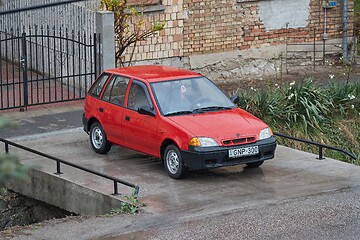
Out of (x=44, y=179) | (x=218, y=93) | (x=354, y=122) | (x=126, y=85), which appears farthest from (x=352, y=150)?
(x=44, y=179)

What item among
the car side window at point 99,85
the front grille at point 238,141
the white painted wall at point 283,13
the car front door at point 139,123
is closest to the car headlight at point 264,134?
the front grille at point 238,141

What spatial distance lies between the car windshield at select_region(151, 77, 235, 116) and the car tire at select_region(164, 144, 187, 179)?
527 millimetres

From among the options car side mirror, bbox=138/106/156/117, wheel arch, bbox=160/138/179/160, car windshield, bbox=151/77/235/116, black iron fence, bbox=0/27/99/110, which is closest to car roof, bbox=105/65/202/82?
car windshield, bbox=151/77/235/116

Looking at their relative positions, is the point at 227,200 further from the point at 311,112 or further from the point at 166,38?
the point at 166,38

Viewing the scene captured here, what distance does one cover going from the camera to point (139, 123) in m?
11.1

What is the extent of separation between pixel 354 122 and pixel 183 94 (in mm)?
5006

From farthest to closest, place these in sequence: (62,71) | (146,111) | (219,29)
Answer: (219,29), (62,71), (146,111)

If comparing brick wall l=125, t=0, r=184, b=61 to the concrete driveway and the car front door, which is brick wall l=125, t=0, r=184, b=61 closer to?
the concrete driveway

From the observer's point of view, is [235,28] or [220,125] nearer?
[220,125]

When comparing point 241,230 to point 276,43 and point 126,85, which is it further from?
point 276,43

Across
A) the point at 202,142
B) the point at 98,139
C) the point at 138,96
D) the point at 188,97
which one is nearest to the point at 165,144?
the point at 202,142

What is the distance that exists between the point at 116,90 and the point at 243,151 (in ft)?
7.83

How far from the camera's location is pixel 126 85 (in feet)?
38.0

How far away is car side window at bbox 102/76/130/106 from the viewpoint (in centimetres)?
1161
